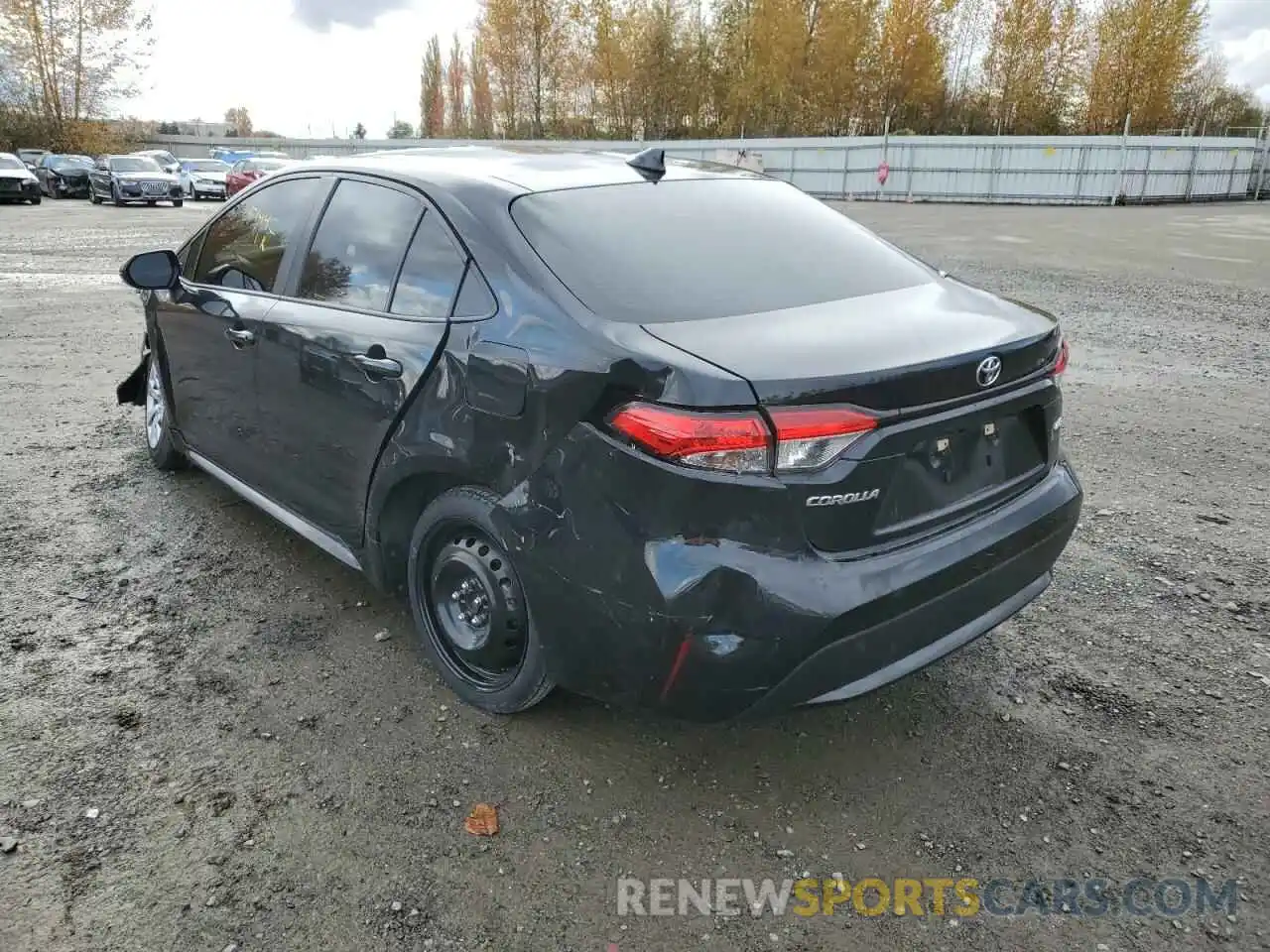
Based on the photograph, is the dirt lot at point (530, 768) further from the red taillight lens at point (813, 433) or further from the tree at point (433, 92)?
the tree at point (433, 92)

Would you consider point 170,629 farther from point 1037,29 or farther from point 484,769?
point 1037,29

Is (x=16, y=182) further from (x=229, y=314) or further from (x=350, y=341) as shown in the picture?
(x=350, y=341)

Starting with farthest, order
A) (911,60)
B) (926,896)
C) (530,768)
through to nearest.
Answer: (911,60) → (530,768) → (926,896)

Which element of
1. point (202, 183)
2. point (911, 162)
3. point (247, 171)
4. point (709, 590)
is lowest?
point (709, 590)

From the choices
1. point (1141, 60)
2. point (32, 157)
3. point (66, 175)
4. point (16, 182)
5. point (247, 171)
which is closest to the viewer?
point (16, 182)

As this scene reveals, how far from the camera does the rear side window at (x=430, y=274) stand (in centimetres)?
272

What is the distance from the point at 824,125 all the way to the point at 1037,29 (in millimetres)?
10351

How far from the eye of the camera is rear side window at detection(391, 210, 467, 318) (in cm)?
272

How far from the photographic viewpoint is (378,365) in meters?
2.86

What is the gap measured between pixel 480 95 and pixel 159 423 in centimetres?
5420

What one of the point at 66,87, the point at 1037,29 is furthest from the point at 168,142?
the point at 1037,29

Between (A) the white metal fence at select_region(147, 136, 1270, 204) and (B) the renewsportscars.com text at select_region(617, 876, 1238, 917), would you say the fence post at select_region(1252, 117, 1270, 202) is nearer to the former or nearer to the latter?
(A) the white metal fence at select_region(147, 136, 1270, 204)

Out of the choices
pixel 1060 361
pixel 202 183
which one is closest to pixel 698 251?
pixel 1060 361

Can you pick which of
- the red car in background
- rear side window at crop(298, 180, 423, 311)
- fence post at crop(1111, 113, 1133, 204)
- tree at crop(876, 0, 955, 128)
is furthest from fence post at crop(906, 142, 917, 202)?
rear side window at crop(298, 180, 423, 311)
